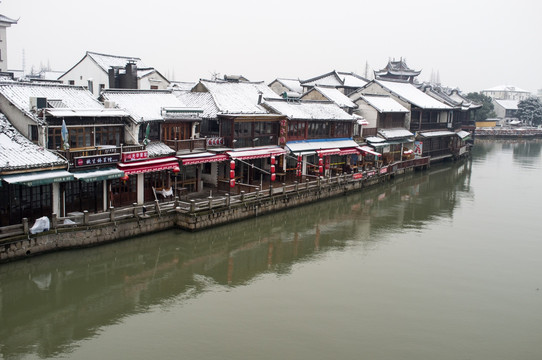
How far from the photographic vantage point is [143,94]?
101 feet

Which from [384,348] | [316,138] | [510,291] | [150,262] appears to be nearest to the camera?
[384,348]

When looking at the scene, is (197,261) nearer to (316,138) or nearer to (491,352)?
(491,352)

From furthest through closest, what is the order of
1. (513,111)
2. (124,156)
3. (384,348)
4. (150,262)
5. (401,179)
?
(513,111) → (401,179) → (124,156) → (150,262) → (384,348)

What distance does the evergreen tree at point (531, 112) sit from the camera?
120 m

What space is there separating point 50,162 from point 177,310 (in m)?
9.48

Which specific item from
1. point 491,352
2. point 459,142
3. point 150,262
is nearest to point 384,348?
point 491,352

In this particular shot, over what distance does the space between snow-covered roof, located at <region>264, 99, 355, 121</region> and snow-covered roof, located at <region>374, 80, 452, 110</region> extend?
15670 mm

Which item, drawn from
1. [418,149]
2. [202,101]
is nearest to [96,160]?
[202,101]

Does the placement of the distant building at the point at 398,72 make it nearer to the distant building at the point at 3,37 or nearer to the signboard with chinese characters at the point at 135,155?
the distant building at the point at 3,37

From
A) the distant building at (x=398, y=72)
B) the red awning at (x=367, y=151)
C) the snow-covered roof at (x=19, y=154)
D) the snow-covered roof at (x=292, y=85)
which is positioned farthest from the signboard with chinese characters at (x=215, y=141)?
the distant building at (x=398, y=72)

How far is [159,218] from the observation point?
83.9ft

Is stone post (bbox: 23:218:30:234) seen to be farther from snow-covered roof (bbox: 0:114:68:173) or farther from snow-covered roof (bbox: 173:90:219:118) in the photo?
snow-covered roof (bbox: 173:90:219:118)

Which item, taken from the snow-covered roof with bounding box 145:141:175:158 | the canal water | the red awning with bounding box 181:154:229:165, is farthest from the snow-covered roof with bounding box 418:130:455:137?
the snow-covered roof with bounding box 145:141:175:158

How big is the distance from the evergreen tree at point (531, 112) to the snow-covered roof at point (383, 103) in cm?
7959
